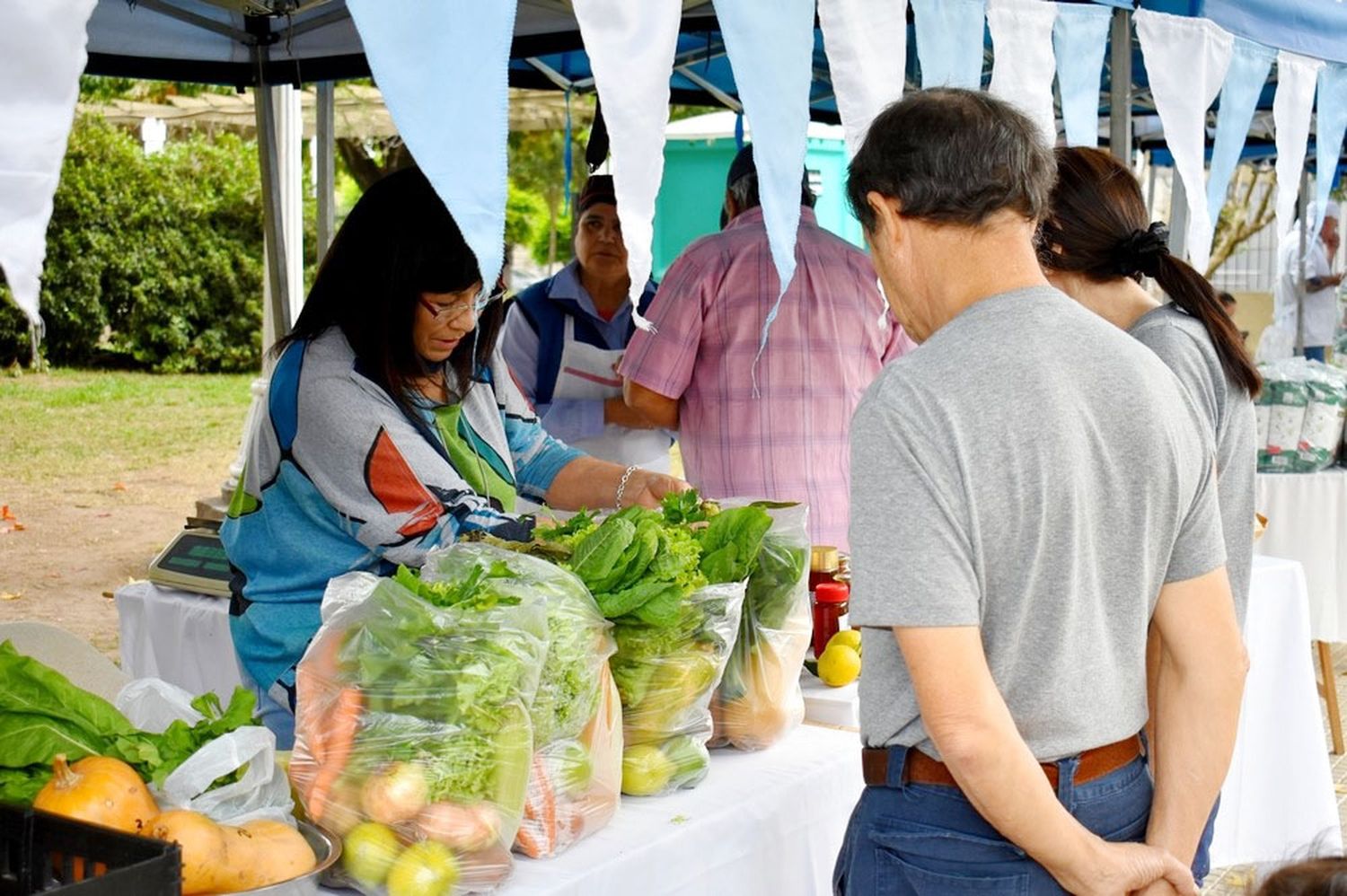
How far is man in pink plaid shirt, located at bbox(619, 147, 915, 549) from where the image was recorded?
333cm

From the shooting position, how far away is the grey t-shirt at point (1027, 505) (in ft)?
4.37

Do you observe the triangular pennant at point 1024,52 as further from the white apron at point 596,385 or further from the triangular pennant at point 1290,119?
the white apron at point 596,385

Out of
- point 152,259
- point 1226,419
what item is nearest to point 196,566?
point 1226,419

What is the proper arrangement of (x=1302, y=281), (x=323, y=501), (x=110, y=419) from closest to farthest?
(x=323, y=501)
(x=1302, y=281)
(x=110, y=419)

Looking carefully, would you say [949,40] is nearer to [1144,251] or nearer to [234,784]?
[1144,251]

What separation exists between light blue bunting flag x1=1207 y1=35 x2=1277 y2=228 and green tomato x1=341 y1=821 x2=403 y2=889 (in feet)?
9.31

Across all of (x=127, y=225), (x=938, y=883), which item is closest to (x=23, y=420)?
(x=127, y=225)

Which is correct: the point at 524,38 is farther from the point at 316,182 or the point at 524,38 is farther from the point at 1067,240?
the point at 1067,240

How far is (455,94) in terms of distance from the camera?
1.48 m

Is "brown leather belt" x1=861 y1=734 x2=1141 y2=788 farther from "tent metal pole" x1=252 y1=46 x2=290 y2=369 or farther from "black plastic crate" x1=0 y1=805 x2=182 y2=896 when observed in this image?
"tent metal pole" x1=252 y1=46 x2=290 y2=369

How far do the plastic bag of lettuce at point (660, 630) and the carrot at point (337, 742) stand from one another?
1.22ft

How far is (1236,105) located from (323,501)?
270 centimetres

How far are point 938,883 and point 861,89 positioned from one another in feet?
4.59

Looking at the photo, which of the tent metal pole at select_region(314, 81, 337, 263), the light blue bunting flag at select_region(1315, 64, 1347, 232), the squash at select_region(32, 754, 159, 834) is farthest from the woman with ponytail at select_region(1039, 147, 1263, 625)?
the tent metal pole at select_region(314, 81, 337, 263)
